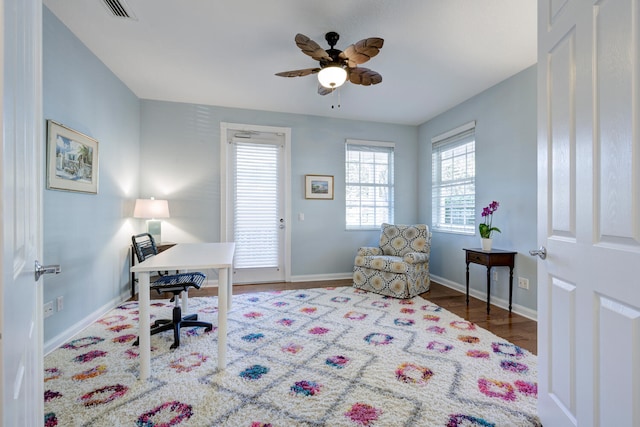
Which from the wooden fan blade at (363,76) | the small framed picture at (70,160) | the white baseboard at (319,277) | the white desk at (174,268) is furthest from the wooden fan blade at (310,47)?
the white baseboard at (319,277)

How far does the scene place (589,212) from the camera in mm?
1115

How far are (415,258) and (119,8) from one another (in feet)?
12.1

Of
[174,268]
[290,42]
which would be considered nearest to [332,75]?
[290,42]

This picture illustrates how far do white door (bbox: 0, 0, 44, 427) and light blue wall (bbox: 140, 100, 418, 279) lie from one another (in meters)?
3.25

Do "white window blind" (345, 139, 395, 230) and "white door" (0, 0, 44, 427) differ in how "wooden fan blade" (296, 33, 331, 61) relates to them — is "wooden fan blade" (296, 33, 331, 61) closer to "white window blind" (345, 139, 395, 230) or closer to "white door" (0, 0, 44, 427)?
"white door" (0, 0, 44, 427)

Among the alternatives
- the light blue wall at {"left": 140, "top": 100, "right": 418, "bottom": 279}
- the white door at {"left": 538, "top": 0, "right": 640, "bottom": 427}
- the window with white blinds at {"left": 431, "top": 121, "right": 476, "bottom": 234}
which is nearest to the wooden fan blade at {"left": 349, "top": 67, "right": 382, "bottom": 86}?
the white door at {"left": 538, "top": 0, "right": 640, "bottom": 427}

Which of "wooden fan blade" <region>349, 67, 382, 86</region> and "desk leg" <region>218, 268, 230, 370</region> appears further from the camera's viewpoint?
"wooden fan blade" <region>349, 67, 382, 86</region>

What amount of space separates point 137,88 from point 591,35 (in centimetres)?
422

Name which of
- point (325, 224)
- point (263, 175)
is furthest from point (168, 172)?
point (325, 224)

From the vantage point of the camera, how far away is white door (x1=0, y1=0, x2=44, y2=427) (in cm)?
51

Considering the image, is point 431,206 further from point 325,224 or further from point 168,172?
point 168,172

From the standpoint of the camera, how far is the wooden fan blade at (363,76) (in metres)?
2.55

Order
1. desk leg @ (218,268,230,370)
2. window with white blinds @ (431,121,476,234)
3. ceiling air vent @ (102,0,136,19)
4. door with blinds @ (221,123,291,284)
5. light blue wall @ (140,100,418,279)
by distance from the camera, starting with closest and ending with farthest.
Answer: desk leg @ (218,268,230,370)
ceiling air vent @ (102,0,136,19)
window with white blinds @ (431,121,476,234)
light blue wall @ (140,100,418,279)
door with blinds @ (221,123,291,284)

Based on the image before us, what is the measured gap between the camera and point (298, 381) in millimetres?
1842
